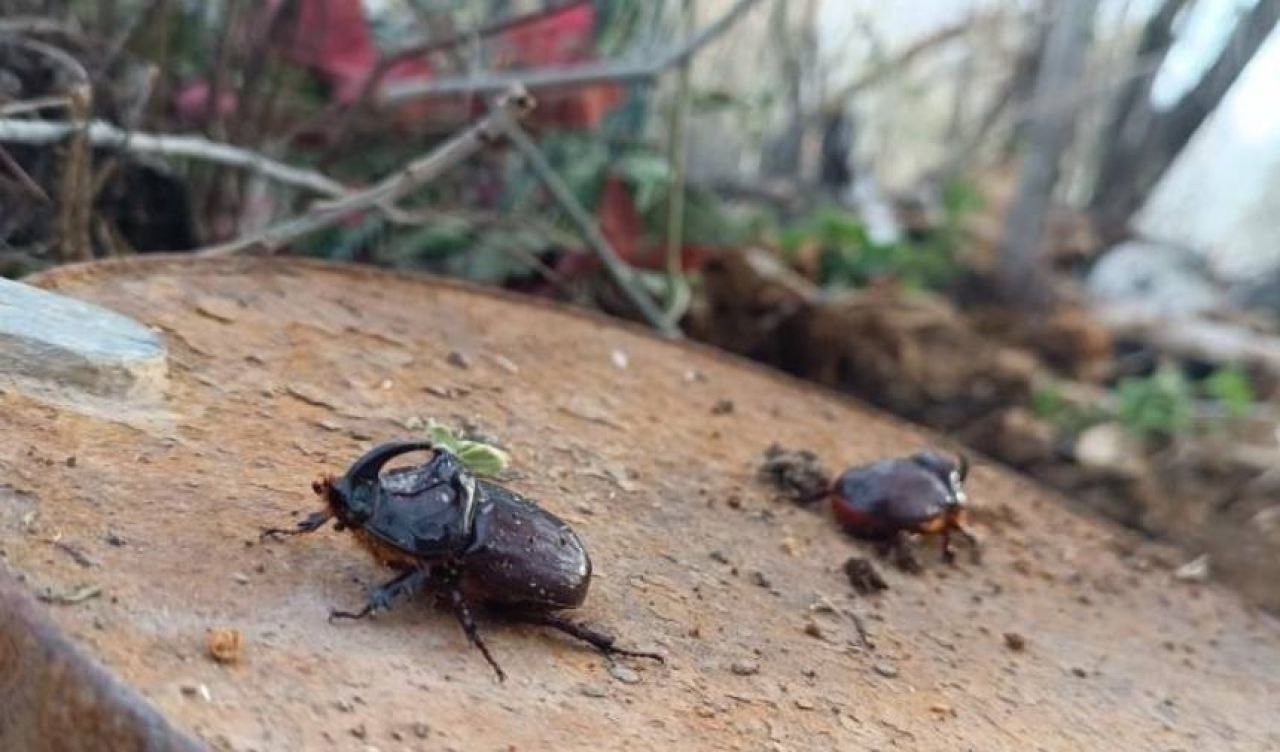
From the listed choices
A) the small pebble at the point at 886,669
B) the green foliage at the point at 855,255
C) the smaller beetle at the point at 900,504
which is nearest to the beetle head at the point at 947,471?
the smaller beetle at the point at 900,504

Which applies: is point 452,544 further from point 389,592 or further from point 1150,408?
point 1150,408

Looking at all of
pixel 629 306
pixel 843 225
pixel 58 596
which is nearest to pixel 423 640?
pixel 58 596

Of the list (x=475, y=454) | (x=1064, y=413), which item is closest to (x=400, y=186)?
(x=475, y=454)

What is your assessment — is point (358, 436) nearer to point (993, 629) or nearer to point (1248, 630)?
point (993, 629)

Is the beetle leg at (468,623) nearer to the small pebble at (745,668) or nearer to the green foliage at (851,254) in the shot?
the small pebble at (745,668)

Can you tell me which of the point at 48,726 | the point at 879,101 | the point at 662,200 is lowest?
the point at 48,726
